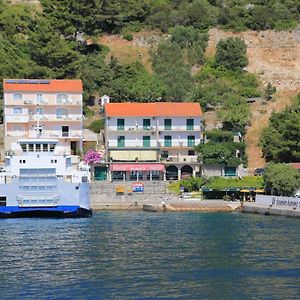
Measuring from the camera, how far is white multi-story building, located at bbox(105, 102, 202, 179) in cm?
8888

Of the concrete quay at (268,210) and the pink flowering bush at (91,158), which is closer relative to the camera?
the concrete quay at (268,210)

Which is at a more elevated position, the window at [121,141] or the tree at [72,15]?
the tree at [72,15]

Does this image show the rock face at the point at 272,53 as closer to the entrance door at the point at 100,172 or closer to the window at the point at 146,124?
the window at the point at 146,124

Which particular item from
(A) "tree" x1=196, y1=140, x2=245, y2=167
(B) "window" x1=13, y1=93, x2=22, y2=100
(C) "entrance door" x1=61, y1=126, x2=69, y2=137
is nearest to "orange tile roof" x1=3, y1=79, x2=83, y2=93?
(B) "window" x1=13, y1=93, x2=22, y2=100

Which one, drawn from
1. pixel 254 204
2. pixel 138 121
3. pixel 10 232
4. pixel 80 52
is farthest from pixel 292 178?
pixel 80 52

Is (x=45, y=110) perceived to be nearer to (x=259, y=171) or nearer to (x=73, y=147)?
Result: (x=73, y=147)

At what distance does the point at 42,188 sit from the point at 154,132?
69.4 feet

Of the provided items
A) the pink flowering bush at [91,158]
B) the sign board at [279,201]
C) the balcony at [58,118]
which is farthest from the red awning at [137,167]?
the sign board at [279,201]

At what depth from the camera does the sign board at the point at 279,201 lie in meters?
72.6

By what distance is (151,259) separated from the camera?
153 feet

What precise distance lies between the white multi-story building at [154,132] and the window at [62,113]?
371cm

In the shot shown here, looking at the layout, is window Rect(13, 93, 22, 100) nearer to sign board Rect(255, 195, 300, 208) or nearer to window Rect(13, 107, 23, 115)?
window Rect(13, 107, 23, 115)

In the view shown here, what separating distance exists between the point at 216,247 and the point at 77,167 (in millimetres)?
29458

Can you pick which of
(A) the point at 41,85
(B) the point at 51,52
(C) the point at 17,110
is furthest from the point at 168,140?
(B) the point at 51,52
